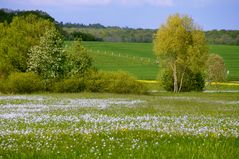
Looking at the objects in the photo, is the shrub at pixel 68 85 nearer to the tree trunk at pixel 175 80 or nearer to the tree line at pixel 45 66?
the tree line at pixel 45 66

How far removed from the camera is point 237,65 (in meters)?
131

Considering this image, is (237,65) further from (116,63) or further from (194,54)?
(194,54)

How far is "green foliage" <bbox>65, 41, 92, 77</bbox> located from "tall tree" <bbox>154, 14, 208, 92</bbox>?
1579 centimetres

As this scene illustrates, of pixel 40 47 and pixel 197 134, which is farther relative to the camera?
pixel 40 47

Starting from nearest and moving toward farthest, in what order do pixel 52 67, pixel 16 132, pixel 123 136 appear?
pixel 123 136
pixel 16 132
pixel 52 67

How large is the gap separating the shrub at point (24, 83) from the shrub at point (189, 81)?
89.9ft

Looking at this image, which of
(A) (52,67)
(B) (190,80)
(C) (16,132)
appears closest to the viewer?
(C) (16,132)

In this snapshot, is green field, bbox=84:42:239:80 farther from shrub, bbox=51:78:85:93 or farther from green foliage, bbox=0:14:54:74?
shrub, bbox=51:78:85:93

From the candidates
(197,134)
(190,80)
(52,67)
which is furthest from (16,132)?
(190,80)

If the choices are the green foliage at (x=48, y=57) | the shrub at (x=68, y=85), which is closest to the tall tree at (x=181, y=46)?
the green foliage at (x=48, y=57)

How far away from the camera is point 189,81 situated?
71625 millimetres

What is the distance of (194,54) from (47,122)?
50.7 m

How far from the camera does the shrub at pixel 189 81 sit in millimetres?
71256

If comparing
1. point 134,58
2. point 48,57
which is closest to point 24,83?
point 48,57
